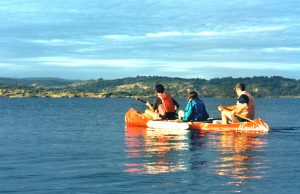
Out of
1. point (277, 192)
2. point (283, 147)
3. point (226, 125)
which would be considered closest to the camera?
point (277, 192)

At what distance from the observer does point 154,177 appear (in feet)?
56.0

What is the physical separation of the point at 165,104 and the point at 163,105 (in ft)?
0.60

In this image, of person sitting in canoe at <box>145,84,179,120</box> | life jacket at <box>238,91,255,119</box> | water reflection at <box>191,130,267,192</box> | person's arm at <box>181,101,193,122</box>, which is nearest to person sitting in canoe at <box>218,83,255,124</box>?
life jacket at <box>238,91,255,119</box>

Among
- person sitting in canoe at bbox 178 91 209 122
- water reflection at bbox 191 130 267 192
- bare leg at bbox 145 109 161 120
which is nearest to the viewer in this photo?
water reflection at bbox 191 130 267 192

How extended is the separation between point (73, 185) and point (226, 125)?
58.9ft

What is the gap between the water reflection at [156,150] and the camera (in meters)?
19.0

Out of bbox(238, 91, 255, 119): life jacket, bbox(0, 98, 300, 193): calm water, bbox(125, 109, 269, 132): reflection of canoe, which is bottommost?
bbox(0, 98, 300, 193): calm water

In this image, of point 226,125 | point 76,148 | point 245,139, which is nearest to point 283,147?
point 245,139

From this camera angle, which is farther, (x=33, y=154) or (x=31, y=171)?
(x=33, y=154)

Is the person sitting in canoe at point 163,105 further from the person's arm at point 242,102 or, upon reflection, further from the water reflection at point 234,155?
the person's arm at point 242,102

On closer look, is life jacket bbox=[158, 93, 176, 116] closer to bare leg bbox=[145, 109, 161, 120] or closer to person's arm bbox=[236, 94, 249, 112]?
bare leg bbox=[145, 109, 161, 120]

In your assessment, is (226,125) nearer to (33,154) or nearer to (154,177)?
(33,154)

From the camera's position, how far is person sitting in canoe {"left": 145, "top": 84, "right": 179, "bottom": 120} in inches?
1371

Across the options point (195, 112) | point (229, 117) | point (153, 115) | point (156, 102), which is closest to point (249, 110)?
point (229, 117)
